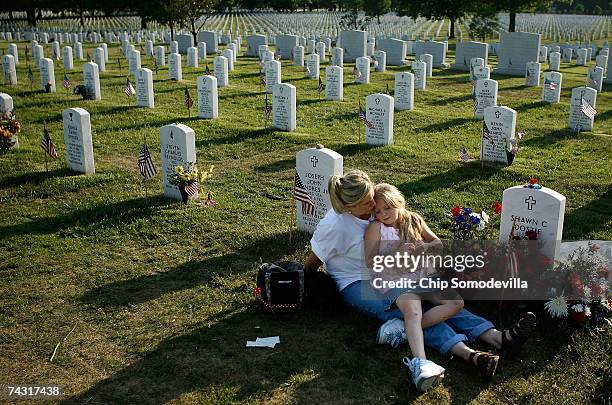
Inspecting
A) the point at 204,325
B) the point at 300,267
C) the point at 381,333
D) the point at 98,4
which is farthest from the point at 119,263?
the point at 98,4

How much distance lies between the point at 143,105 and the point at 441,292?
13.6 metres

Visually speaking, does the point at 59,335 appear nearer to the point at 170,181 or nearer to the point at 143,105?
the point at 170,181

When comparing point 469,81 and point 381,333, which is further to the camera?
point 469,81

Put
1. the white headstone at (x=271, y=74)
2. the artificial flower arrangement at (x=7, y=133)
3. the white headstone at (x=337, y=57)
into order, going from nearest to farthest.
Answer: the artificial flower arrangement at (x=7, y=133) → the white headstone at (x=271, y=74) → the white headstone at (x=337, y=57)

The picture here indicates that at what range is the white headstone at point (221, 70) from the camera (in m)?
20.8

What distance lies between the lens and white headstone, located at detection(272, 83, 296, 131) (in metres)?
14.5

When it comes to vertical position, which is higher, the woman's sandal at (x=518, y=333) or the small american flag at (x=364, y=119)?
the small american flag at (x=364, y=119)

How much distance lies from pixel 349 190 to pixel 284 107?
914cm

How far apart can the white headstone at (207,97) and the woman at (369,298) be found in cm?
1026

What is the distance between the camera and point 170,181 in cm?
973

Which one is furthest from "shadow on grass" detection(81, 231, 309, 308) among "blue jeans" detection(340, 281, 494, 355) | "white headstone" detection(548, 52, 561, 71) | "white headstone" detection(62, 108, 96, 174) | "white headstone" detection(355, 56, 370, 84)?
"white headstone" detection(548, 52, 561, 71)

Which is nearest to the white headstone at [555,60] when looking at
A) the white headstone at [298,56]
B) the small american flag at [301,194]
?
the white headstone at [298,56]

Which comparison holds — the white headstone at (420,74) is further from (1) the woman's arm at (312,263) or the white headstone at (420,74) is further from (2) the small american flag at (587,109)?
(1) the woman's arm at (312,263)

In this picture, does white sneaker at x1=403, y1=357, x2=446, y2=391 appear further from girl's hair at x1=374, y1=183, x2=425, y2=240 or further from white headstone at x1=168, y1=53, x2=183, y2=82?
white headstone at x1=168, y1=53, x2=183, y2=82
